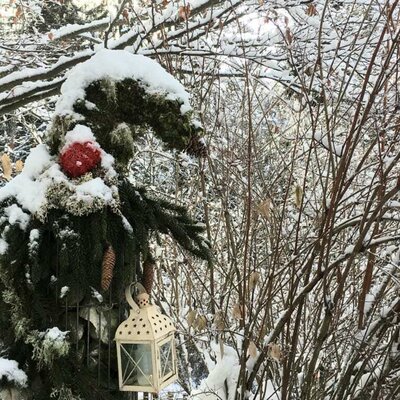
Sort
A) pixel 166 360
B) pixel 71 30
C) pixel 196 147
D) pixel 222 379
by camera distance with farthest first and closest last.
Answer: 1. pixel 71 30
2. pixel 222 379
3. pixel 196 147
4. pixel 166 360

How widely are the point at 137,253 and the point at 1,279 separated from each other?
17.2 inches

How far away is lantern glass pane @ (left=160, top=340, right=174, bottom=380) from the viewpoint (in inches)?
72.1

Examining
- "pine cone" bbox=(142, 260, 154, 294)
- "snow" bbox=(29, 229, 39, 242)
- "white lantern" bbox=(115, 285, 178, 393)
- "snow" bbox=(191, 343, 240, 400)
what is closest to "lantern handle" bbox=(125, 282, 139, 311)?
"white lantern" bbox=(115, 285, 178, 393)

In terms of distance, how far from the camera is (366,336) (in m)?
2.43

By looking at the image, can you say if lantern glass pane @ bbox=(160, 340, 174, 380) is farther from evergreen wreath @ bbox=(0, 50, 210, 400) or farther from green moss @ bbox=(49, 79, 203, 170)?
green moss @ bbox=(49, 79, 203, 170)

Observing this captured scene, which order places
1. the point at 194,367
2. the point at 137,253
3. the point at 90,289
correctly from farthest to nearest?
the point at 194,367, the point at 137,253, the point at 90,289

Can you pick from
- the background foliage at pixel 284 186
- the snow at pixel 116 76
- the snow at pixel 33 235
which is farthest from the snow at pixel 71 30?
the snow at pixel 33 235

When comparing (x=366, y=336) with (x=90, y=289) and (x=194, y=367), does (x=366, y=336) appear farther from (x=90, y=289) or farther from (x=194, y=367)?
(x=194, y=367)

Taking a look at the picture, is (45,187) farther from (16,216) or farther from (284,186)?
(284,186)

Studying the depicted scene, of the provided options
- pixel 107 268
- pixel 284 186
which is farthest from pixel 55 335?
pixel 284 186

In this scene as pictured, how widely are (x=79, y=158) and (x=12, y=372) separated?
69 cm

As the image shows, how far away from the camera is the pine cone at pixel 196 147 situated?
1981 millimetres

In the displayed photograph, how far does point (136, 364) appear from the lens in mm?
1762

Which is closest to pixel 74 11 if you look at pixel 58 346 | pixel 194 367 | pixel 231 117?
pixel 231 117
